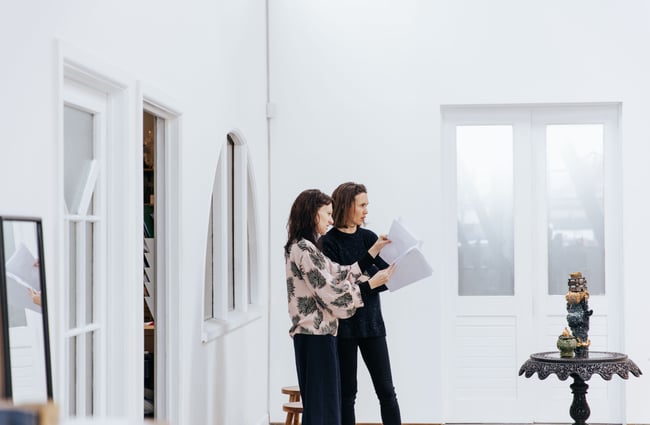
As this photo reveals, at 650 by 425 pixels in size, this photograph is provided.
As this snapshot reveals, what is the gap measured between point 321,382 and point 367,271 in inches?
28.6

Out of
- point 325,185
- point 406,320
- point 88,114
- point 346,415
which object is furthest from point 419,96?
point 88,114

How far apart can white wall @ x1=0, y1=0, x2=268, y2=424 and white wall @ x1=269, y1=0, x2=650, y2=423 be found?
262 millimetres

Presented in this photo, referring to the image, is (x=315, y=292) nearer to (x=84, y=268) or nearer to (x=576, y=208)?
(x=84, y=268)

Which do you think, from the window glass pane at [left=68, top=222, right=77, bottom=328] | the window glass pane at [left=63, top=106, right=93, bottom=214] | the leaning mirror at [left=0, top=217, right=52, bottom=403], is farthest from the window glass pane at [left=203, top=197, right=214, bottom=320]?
the leaning mirror at [left=0, top=217, right=52, bottom=403]

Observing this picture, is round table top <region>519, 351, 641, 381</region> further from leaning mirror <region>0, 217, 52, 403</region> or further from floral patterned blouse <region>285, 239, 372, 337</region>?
leaning mirror <region>0, 217, 52, 403</region>

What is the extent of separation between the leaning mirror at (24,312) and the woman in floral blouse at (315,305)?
2066 millimetres

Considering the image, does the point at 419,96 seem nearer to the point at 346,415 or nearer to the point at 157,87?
the point at 346,415

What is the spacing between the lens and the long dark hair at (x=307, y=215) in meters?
4.75

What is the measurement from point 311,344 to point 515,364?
2611 millimetres

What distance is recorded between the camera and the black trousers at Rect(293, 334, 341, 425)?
15.4 feet

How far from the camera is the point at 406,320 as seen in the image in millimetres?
6891

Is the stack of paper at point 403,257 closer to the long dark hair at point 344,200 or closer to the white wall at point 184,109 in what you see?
the long dark hair at point 344,200

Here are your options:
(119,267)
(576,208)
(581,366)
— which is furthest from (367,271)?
(576,208)

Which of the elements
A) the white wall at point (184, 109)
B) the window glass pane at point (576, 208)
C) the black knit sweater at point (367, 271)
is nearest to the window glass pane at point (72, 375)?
the white wall at point (184, 109)
